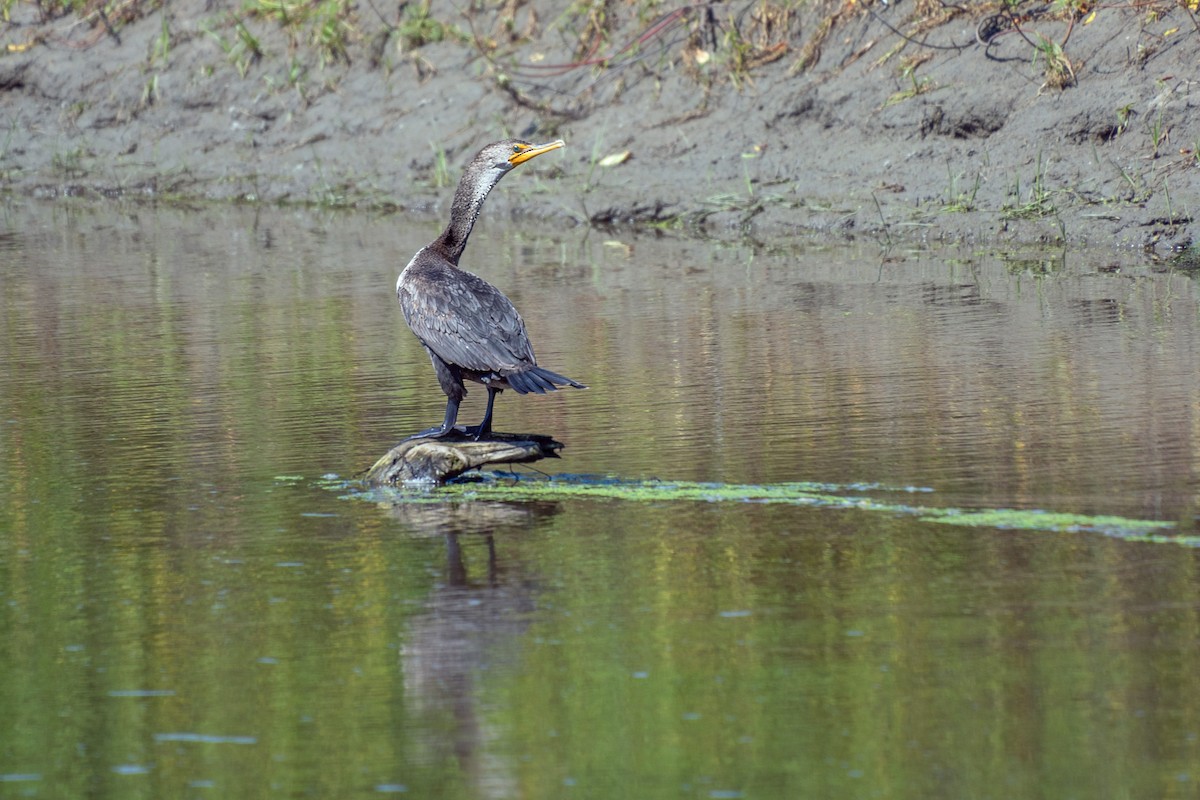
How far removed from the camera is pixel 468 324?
25.3ft

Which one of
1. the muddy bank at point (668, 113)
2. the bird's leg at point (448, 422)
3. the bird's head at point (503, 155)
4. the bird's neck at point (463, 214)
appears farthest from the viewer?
the muddy bank at point (668, 113)

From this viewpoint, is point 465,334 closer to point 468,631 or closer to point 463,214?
point 463,214

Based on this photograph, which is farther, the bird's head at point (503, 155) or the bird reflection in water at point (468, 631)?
the bird's head at point (503, 155)

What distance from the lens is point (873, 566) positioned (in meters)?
6.08

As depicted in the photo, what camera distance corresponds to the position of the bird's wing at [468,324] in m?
7.62

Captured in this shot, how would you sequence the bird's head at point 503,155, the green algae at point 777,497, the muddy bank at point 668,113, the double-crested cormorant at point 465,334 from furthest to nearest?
the muddy bank at point 668,113, the bird's head at point 503,155, the double-crested cormorant at point 465,334, the green algae at point 777,497

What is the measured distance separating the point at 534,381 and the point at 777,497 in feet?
3.50

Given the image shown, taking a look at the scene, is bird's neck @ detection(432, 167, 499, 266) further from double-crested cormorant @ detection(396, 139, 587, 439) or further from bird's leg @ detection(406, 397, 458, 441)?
bird's leg @ detection(406, 397, 458, 441)

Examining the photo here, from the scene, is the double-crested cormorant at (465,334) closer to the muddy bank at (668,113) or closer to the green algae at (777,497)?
the green algae at (777,497)

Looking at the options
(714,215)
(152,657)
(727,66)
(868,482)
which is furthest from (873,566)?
(727,66)

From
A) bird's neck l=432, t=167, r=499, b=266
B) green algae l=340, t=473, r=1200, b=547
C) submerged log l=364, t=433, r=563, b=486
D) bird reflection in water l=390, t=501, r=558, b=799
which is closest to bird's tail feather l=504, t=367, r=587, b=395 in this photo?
submerged log l=364, t=433, r=563, b=486

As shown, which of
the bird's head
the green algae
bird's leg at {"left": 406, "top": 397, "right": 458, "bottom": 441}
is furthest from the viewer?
the bird's head

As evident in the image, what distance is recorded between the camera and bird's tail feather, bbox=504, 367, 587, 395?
292 inches

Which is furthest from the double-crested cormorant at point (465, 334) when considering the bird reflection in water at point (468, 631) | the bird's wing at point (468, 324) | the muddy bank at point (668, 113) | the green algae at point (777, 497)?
the muddy bank at point (668, 113)
